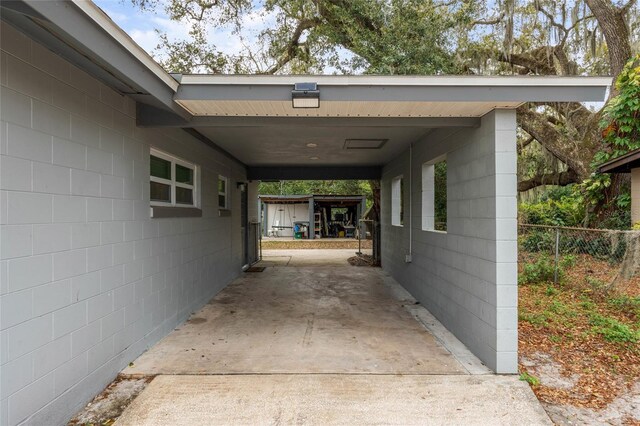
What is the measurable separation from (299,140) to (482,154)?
Answer: 2.81 metres

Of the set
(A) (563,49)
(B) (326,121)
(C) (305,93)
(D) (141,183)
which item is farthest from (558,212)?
(D) (141,183)

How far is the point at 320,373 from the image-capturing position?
120 inches

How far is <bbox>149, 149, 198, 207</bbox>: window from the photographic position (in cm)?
392

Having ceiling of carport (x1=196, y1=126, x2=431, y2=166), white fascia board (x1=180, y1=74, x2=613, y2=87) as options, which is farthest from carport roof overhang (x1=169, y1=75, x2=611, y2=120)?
ceiling of carport (x1=196, y1=126, x2=431, y2=166)

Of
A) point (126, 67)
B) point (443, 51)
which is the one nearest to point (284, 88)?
point (126, 67)

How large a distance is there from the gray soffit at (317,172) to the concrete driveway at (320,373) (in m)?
4.17

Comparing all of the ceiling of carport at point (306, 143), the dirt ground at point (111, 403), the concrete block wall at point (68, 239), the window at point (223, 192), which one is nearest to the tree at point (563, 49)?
the ceiling of carport at point (306, 143)

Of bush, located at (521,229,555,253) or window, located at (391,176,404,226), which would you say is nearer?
window, located at (391,176,404,226)

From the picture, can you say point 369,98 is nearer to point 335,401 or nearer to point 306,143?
point 335,401

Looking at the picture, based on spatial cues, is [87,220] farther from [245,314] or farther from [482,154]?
[482,154]

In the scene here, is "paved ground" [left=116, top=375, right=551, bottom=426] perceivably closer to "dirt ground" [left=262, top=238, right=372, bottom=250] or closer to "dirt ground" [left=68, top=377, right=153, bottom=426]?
"dirt ground" [left=68, top=377, right=153, bottom=426]

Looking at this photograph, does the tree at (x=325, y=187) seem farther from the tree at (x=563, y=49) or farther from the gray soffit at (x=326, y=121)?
the gray soffit at (x=326, y=121)

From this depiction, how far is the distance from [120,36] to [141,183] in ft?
5.17

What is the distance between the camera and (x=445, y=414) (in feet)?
8.09
